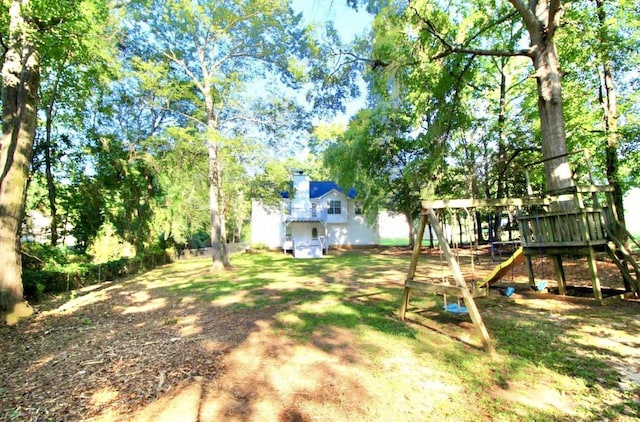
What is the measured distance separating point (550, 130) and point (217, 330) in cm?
884

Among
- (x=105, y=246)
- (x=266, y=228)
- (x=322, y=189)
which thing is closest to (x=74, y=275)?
(x=105, y=246)

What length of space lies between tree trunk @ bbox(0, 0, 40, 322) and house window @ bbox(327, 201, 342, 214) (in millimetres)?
24475

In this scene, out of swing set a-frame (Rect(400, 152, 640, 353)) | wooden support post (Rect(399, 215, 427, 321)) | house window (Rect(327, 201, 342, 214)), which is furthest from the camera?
house window (Rect(327, 201, 342, 214))

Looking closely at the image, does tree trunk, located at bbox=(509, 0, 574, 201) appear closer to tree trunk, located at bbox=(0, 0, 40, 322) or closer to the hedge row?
tree trunk, located at bbox=(0, 0, 40, 322)

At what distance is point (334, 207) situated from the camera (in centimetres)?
3117

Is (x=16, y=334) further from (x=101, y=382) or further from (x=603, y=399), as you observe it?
(x=603, y=399)

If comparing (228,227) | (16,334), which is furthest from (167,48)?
(228,227)

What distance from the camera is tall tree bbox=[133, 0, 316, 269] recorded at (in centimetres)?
1497

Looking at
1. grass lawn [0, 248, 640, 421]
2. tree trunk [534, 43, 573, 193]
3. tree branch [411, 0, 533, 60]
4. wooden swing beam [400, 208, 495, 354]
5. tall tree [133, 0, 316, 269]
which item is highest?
tall tree [133, 0, 316, 269]

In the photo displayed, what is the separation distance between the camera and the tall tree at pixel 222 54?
49.1 ft

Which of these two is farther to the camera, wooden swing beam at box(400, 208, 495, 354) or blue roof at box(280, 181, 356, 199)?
blue roof at box(280, 181, 356, 199)

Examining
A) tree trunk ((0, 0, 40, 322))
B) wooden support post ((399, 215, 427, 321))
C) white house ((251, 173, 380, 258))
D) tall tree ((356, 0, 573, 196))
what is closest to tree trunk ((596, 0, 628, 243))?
tall tree ((356, 0, 573, 196))

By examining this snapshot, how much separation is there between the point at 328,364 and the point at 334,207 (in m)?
27.0

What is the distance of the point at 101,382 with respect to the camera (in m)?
4.11
